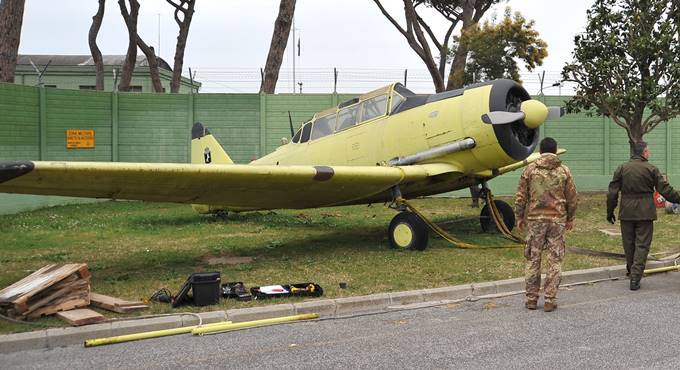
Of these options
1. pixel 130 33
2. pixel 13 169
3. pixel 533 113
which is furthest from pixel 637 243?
pixel 130 33

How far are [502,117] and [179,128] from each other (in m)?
13.3

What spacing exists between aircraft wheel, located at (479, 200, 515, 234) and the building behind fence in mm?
9211

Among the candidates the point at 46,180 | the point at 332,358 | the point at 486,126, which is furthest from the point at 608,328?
the point at 46,180

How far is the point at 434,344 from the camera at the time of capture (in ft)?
16.5

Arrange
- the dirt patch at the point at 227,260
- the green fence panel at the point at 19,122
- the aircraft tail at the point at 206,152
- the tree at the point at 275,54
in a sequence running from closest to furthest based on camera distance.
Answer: the dirt patch at the point at 227,260
the aircraft tail at the point at 206,152
the green fence panel at the point at 19,122
the tree at the point at 275,54

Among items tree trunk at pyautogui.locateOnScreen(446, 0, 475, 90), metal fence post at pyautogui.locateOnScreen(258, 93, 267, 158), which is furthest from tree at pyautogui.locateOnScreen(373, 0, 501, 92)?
metal fence post at pyautogui.locateOnScreen(258, 93, 267, 158)

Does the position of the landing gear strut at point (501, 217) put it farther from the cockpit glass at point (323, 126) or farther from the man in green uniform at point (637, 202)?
the man in green uniform at point (637, 202)

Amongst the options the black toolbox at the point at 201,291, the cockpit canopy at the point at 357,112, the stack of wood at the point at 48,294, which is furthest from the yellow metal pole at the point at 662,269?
the stack of wood at the point at 48,294

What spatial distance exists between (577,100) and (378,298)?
41.0 ft

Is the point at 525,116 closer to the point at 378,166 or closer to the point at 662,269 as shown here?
the point at 378,166

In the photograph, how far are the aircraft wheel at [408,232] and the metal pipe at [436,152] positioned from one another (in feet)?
3.38

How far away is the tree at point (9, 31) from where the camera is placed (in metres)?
17.8

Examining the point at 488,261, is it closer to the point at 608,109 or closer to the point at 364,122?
the point at 364,122

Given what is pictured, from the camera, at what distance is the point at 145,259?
9094 mm
